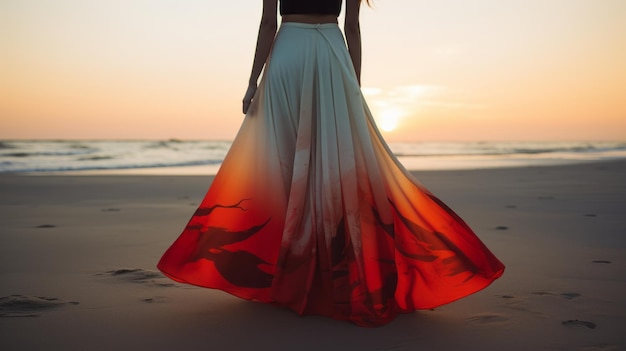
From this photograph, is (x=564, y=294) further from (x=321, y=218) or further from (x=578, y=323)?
(x=321, y=218)

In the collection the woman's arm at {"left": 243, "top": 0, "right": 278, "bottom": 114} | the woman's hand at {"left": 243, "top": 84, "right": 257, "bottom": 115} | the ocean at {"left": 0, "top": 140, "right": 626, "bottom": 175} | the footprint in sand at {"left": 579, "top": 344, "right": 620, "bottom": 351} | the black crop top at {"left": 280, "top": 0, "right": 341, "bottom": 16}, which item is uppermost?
the black crop top at {"left": 280, "top": 0, "right": 341, "bottom": 16}

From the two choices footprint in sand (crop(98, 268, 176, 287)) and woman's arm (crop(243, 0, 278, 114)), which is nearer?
woman's arm (crop(243, 0, 278, 114))

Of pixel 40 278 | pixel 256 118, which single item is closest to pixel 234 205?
pixel 256 118

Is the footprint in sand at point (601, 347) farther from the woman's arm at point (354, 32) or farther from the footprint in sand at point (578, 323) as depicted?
the woman's arm at point (354, 32)

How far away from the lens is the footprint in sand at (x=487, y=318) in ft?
8.15

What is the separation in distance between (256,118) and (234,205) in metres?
0.46

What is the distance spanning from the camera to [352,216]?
96.9 inches

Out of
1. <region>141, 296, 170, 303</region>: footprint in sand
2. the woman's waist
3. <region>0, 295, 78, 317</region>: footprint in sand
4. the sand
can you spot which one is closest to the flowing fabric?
the woman's waist

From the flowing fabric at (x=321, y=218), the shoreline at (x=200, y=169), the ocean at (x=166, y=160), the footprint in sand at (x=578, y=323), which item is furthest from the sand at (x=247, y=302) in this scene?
the ocean at (x=166, y=160)

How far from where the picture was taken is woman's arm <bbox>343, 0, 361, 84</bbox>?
267cm

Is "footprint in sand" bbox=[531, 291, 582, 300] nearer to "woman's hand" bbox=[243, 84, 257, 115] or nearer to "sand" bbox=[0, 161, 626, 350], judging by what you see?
"sand" bbox=[0, 161, 626, 350]

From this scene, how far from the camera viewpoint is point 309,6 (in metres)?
2.65

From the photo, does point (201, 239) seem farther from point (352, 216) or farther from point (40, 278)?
point (40, 278)

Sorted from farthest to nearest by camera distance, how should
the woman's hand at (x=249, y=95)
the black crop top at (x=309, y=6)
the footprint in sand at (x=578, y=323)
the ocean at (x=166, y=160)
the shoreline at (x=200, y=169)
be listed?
the ocean at (x=166, y=160), the shoreline at (x=200, y=169), the woman's hand at (x=249, y=95), the black crop top at (x=309, y=6), the footprint in sand at (x=578, y=323)
